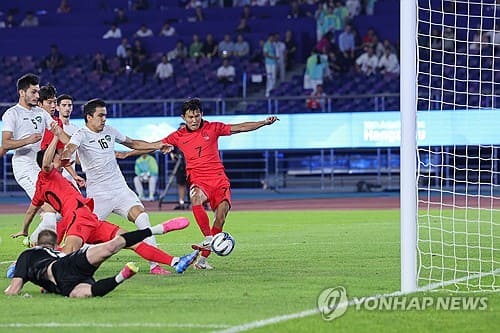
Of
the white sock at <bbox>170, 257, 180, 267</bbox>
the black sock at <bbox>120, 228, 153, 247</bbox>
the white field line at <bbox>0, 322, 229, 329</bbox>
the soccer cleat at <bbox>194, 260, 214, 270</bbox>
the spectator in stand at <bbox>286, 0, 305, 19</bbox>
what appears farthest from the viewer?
the spectator in stand at <bbox>286, 0, 305, 19</bbox>

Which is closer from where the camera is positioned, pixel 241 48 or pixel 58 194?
pixel 58 194

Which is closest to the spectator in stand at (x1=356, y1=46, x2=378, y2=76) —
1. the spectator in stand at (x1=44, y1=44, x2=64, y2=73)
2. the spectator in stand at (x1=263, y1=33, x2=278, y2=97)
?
the spectator in stand at (x1=263, y1=33, x2=278, y2=97)

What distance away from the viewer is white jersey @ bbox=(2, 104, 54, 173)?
14489mm

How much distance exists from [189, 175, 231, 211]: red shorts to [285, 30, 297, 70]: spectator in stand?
71.9 feet

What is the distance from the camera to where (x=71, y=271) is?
10227 mm

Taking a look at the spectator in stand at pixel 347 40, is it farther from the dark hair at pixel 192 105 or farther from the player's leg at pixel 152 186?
the dark hair at pixel 192 105

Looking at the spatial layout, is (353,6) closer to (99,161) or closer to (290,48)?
(290,48)

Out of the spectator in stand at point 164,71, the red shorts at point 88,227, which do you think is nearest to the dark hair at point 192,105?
the red shorts at point 88,227

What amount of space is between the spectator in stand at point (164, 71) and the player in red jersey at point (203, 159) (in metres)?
21.9

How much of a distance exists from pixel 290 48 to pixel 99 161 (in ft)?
75.4

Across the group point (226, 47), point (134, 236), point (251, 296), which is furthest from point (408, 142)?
point (226, 47)

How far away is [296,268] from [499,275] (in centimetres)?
232

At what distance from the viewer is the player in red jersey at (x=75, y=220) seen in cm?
1187

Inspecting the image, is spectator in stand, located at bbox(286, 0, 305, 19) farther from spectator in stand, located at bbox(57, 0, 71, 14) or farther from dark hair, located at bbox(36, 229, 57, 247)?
dark hair, located at bbox(36, 229, 57, 247)
